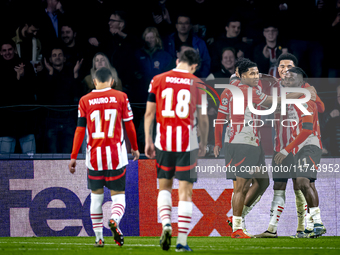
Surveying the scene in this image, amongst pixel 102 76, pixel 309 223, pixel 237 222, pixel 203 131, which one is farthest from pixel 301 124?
pixel 102 76

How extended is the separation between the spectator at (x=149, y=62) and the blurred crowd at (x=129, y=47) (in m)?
0.02

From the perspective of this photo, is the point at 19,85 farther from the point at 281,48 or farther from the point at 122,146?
the point at 281,48

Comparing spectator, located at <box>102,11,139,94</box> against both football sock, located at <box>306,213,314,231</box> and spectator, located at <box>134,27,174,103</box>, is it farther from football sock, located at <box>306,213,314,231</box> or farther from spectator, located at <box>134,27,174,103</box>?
football sock, located at <box>306,213,314,231</box>

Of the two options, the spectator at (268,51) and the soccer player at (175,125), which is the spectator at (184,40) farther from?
the soccer player at (175,125)

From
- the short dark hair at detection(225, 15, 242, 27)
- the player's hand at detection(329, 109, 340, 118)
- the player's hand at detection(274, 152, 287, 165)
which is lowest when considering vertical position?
the player's hand at detection(274, 152, 287, 165)

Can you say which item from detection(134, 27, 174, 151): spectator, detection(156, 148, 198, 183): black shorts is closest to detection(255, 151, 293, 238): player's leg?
detection(156, 148, 198, 183): black shorts

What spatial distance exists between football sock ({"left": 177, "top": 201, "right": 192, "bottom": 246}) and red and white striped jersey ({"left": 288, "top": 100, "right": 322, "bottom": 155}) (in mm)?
2444

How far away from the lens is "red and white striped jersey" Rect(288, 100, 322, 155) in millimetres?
6496

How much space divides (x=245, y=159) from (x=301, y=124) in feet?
3.03

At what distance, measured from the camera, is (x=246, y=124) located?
640cm

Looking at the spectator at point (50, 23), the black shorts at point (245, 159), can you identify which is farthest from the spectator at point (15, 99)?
the black shorts at point (245, 159)

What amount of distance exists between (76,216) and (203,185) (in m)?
1.92

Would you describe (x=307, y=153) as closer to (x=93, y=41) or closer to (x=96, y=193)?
(x=96, y=193)

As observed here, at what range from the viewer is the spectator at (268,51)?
348 inches
